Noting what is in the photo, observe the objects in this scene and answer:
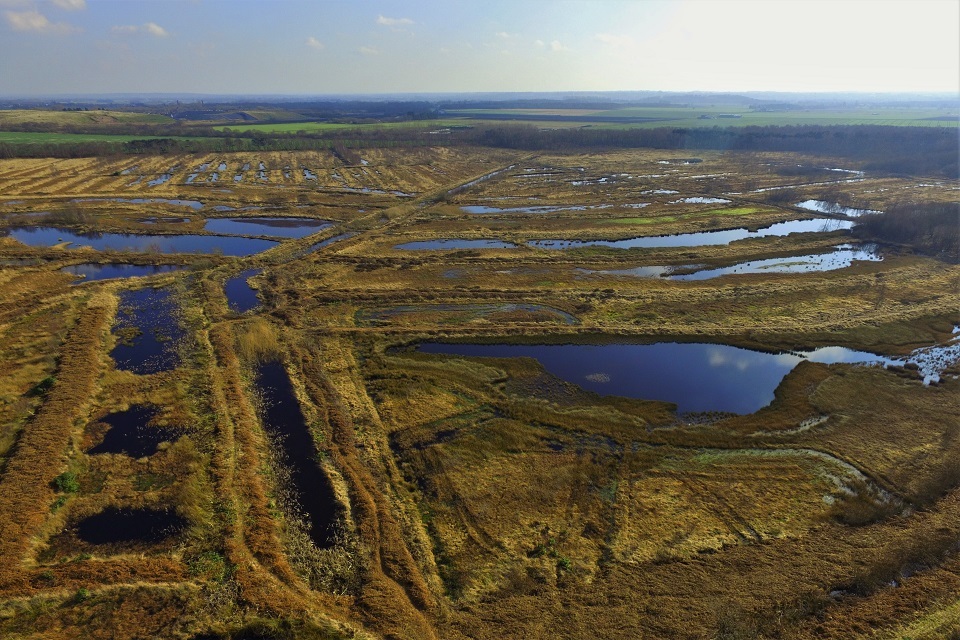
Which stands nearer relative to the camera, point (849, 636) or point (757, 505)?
point (849, 636)

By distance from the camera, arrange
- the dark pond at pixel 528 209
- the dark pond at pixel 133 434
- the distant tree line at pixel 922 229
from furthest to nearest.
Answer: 1. the dark pond at pixel 528 209
2. the distant tree line at pixel 922 229
3. the dark pond at pixel 133 434

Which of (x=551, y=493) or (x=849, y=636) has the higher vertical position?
(x=551, y=493)

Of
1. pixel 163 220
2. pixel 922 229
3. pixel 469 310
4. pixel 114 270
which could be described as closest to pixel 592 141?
pixel 922 229

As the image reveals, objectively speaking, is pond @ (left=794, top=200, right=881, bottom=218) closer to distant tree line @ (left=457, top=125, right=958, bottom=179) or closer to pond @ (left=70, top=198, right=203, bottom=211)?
distant tree line @ (left=457, top=125, right=958, bottom=179)

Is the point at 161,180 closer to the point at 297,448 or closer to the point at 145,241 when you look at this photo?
the point at 145,241

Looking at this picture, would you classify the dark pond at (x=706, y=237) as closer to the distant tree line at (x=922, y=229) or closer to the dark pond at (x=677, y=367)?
the distant tree line at (x=922, y=229)

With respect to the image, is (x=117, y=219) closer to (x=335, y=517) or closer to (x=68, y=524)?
(x=68, y=524)

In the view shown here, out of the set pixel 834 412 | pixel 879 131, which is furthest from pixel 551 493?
pixel 879 131

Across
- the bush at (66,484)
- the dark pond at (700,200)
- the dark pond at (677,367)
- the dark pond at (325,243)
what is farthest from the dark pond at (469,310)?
the dark pond at (700,200)
